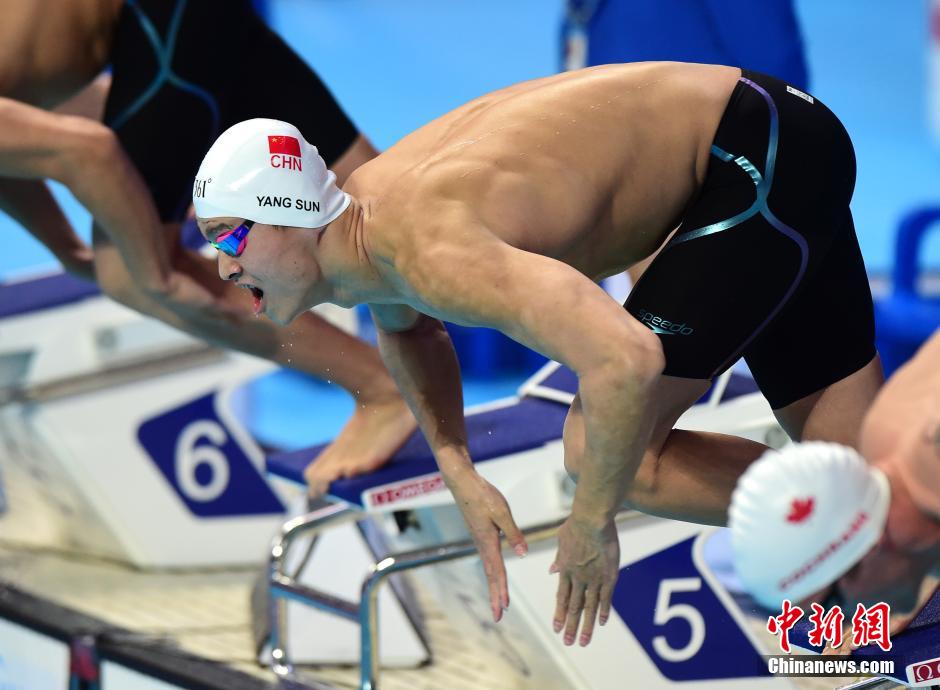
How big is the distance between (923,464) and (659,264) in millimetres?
654

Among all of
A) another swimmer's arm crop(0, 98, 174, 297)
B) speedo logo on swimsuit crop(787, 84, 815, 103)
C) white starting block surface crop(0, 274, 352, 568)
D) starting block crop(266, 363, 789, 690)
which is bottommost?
white starting block surface crop(0, 274, 352, 568)

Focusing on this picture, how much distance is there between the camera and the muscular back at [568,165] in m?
2.10

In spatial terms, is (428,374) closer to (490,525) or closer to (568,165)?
(490,525)

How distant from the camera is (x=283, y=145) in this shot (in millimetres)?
2258

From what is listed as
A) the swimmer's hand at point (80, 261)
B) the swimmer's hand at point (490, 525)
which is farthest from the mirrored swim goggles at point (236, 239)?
the swimmer's hand at point (80, 261)

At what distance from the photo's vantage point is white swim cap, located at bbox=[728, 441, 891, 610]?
5.46 feet

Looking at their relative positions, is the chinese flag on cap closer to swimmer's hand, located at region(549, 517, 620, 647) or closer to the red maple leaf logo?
swimmer's hand, located at region(549, 517, 620, 647)

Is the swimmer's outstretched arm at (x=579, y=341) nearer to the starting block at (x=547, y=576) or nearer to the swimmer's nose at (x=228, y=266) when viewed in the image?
the swimmer's nose at (x=228, y=266)

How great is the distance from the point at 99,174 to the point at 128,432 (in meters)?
1.42

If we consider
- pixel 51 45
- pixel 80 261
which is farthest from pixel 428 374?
pixel 80 261

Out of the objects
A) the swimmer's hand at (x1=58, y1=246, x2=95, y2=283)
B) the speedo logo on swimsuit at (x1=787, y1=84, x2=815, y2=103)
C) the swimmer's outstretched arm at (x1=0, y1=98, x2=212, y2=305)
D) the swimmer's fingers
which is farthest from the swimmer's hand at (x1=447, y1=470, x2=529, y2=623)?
the swimmer's hand at (x1=58, y1=246, x2=95, y2=283)

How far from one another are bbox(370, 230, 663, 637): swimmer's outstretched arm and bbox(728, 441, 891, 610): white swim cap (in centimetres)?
26

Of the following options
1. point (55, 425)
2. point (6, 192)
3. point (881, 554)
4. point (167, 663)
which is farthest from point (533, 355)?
point (881, 554)

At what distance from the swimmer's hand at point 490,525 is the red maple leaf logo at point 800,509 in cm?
76
